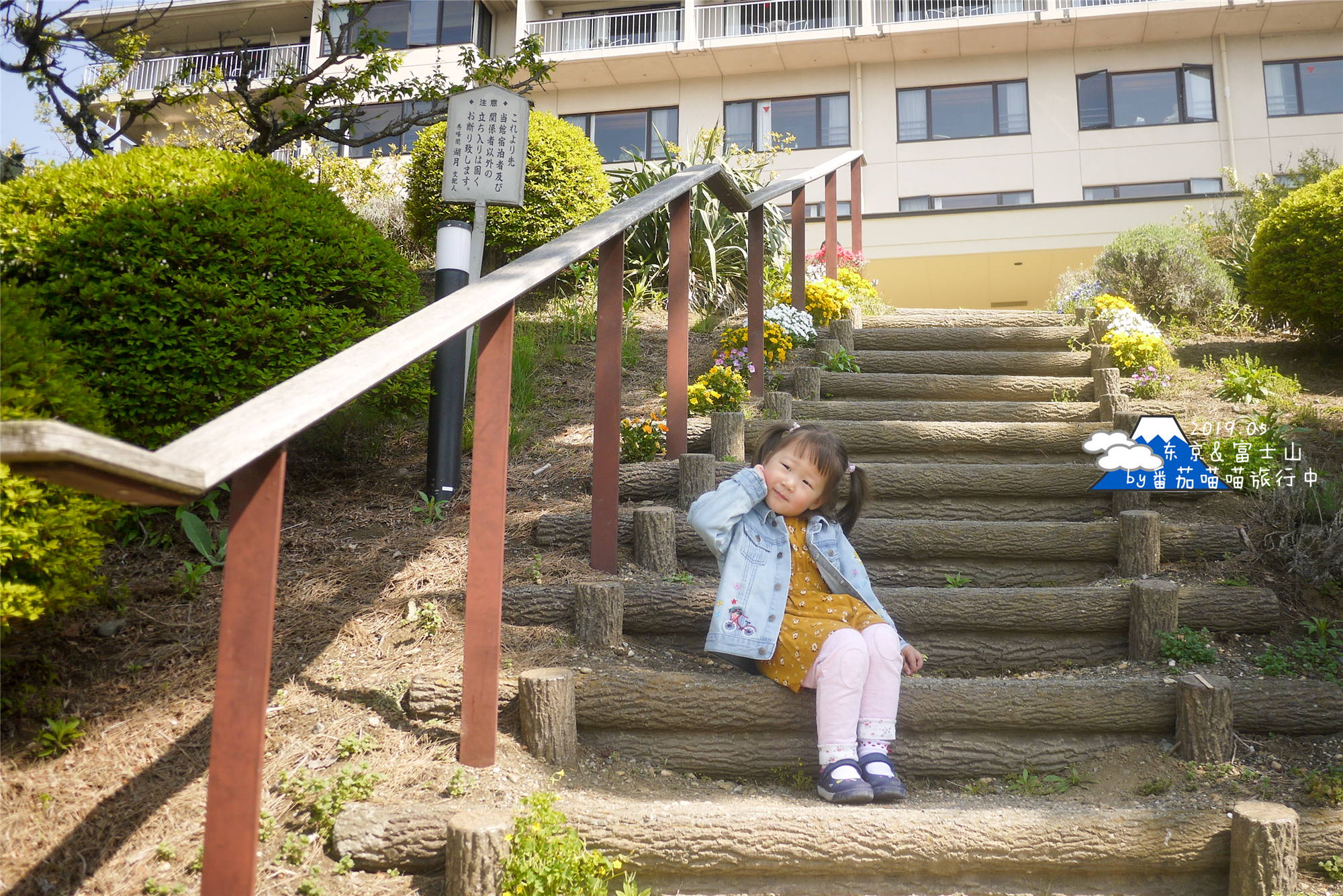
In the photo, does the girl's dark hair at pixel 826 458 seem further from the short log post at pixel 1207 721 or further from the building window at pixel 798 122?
the building window at pixel 798 122

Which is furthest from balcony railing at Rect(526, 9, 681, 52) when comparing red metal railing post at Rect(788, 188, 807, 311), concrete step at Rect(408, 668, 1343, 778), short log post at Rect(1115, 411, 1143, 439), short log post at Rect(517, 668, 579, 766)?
short log post at Rect(517, 668, 579, 766)

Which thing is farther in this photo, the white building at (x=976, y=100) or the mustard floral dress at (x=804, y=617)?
the white building at (x=976, y=100)

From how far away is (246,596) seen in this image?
130 centimetres

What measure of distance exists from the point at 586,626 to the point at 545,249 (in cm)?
110

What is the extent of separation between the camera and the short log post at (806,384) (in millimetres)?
4617

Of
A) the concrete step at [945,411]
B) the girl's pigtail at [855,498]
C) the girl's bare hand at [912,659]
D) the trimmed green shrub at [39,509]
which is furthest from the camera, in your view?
the concrete step at [945,411]

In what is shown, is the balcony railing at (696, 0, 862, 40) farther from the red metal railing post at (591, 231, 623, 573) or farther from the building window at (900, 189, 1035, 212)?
the red metal railing post at (591, 231, 623, 573)

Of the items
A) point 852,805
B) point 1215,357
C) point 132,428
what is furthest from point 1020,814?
point 1215,357

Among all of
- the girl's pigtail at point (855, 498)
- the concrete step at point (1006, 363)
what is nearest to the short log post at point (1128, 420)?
the concrete step at point (1006, 363)

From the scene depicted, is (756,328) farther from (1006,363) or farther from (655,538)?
(655,538)

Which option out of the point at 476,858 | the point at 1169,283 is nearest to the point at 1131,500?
the point at 476,858

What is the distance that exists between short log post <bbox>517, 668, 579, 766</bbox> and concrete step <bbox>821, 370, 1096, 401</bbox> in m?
2.93

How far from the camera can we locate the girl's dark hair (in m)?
2.66

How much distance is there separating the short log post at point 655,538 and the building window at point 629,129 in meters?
14.8
